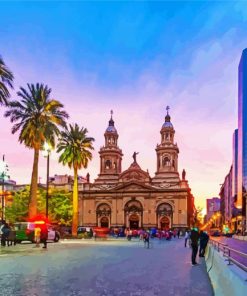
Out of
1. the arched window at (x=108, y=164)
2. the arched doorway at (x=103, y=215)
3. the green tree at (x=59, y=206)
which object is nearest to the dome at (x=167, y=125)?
the arched window at (x=108, y=164)

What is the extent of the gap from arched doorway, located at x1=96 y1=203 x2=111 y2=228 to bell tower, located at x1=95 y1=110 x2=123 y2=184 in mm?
6572

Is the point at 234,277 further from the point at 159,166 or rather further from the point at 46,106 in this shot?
the point at 159,166

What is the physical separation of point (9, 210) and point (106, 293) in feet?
259

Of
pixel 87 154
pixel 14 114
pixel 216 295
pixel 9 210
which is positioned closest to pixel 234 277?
pixel 216 295

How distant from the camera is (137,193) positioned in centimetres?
12400

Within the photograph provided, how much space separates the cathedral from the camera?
121562 mm

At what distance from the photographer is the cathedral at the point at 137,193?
399ft

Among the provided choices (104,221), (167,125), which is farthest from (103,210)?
(167,125)

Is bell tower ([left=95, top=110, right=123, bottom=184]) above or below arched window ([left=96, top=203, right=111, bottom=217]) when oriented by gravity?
above

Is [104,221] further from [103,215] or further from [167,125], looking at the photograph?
[167,125]

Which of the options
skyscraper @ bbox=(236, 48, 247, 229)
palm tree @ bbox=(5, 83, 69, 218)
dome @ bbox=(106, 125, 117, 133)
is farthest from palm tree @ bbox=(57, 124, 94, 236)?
skyscraper @ bbox=(236, 48, 247, 229)

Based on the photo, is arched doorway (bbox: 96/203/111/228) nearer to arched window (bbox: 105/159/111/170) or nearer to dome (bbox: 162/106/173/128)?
arched window (bbox: 105/159/111/170)

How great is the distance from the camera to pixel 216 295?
1066 centimetres

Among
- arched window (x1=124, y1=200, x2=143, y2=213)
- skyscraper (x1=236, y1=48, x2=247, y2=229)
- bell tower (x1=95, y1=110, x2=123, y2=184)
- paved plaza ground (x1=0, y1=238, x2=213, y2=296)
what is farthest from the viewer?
skyscraper (x1=236, y1=48, x2=247, y2=229)
